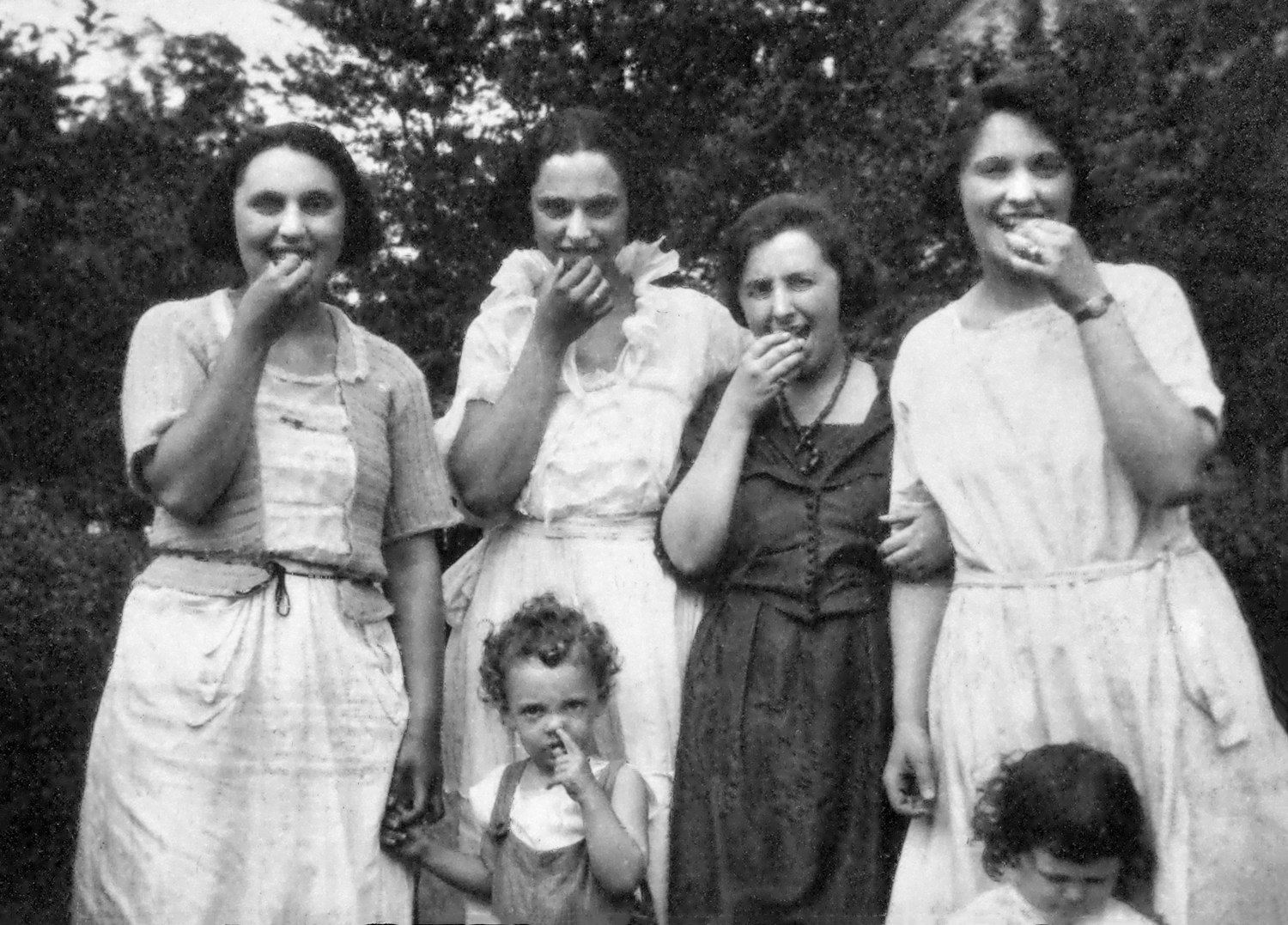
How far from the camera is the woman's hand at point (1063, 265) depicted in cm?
303

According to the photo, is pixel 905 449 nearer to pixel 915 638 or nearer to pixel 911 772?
pixel 915 638

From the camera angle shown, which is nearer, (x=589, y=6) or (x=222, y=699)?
(x=222, y=699)

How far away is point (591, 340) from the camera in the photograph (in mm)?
3975

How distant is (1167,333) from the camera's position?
3160 mm

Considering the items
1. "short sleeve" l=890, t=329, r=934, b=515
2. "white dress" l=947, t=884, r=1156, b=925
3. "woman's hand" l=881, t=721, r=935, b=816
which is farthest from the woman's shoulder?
"white dress" l=947, t=884, r=1156, b=925

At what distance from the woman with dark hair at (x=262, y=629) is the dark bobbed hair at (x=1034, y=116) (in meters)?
1.28

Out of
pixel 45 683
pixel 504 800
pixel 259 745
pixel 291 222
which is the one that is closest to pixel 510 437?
pixel 291 222

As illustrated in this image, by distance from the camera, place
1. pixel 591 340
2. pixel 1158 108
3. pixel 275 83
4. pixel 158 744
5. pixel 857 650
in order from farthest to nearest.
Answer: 1. pixel 275 83
2. pixel 1158 108
3. pixel 591 340
4. pixel 857 650
5. pixel 158 744

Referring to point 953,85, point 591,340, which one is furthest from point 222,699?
point 953,85

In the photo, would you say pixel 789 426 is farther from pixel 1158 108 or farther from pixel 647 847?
pixel 1158 108

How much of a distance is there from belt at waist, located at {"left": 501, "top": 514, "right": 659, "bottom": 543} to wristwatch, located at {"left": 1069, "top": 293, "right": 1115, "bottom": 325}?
114 cm

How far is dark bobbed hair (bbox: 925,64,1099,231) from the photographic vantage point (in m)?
3.32

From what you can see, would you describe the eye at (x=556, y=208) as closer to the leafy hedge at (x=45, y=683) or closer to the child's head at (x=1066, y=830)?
the child's head at (x=1066, y=830)

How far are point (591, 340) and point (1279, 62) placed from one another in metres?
3.86
